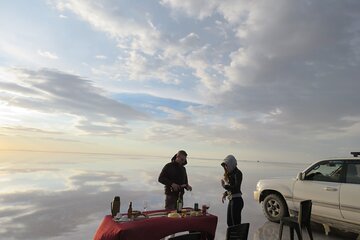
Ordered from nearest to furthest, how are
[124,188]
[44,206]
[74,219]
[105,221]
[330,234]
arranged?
[105,221] → [330,234] → [74,219] → [44,206] → [124,188]

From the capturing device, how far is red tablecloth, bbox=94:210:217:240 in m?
3.85

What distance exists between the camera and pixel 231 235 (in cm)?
348

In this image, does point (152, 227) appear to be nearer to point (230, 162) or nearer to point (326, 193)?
point (230, 162)

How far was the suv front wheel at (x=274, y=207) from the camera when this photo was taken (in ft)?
26.5

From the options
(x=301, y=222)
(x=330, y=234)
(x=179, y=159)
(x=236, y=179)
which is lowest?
(x=330, y=234)

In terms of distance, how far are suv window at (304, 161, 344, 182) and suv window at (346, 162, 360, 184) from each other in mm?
176

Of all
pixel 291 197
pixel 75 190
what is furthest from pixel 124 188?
pixel 291 197

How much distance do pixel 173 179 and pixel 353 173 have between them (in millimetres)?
→ 4041

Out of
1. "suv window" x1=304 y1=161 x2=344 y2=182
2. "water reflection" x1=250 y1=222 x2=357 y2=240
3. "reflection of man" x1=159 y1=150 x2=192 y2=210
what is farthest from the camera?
"suv window" x1=304 y1=161 x2=344 y2=182

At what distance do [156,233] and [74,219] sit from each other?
5.23 m

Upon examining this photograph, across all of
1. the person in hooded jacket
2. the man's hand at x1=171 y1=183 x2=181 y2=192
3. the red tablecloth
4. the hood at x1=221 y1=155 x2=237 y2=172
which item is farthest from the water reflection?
the red tablecloth

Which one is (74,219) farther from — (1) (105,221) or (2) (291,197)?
(2) (291,197)

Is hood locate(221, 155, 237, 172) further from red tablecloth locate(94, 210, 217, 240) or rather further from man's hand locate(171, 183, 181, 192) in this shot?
red tablecloth locate(94, 210, 217, 240)

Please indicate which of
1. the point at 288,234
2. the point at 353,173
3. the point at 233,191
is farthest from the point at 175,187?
the point at 353,173
